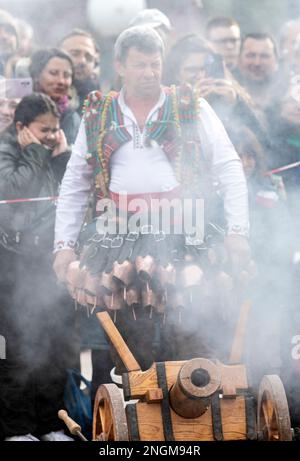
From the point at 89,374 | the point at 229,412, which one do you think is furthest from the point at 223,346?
the point at 89,374

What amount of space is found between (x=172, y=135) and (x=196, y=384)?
1.01 m

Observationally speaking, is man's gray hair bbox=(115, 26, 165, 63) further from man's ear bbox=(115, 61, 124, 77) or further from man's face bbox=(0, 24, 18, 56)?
man's face bbox=(0, 24, 18, 56)

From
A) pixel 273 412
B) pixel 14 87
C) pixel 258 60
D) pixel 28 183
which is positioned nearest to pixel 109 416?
pixel 273 412

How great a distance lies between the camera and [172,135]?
341 centimetres

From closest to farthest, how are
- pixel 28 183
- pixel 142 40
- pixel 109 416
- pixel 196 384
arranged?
pixel 196 384
pixel 109 416
pixel 142 40
pixel 28 183

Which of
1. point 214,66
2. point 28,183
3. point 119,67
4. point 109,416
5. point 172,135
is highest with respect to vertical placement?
point 214,66

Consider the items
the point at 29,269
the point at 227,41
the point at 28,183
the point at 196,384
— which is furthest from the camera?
the point at 227,41

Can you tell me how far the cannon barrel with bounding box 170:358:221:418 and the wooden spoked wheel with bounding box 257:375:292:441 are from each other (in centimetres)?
19

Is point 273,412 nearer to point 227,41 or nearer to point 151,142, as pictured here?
point 151,142

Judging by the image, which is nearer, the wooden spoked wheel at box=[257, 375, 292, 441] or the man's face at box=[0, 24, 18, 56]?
the wooden spoked wheel at box=[257, 375, 292, 441]

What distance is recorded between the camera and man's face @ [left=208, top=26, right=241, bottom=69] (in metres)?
4.11

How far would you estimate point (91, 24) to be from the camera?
12.9ft

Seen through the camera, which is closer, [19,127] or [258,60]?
[19,127]

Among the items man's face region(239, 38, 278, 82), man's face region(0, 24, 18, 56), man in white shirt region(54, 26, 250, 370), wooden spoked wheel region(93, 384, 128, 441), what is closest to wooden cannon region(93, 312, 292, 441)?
wooden spoked wheel region(93, 384, 128, 441)
